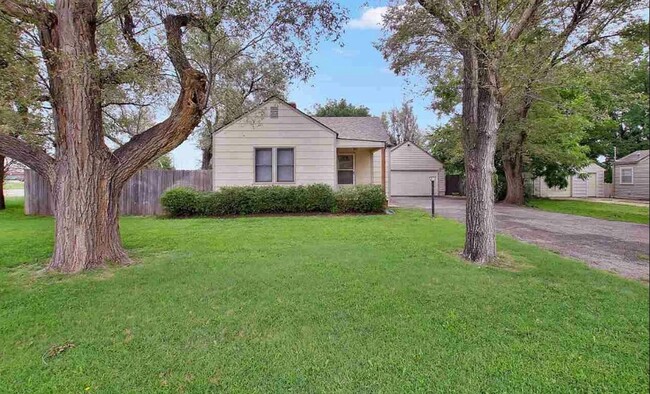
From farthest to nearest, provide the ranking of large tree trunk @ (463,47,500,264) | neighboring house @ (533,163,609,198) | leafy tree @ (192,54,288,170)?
neighboring house @ (533,163,609,198)
leafy tree @ (192,54,288,170)
large tree trunk @ (463,47,500,264)

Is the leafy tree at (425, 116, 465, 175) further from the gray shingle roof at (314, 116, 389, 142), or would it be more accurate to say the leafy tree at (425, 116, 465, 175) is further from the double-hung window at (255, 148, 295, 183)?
the double-hung window at (255, 148, 295, 183)

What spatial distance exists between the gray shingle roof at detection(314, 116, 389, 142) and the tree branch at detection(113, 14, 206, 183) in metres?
8.59

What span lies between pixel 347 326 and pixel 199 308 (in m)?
1.49

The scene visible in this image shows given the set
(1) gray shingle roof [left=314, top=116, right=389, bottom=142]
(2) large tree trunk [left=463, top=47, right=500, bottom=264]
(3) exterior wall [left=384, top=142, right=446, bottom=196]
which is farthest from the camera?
(3) exterior wall [left=384, top=142, right=446, bottom=196]

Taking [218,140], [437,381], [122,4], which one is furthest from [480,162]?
[218,140]

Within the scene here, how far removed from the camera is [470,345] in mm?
2682

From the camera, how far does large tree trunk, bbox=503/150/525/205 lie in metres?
16.6

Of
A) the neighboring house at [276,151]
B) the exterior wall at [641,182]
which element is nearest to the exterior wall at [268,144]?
the neighboring house at [276,151]

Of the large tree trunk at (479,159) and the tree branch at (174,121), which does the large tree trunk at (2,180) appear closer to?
the tree branch at (174,121)

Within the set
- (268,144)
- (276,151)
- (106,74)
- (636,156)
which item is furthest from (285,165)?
(636,156)

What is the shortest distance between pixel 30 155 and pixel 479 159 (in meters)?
6.41

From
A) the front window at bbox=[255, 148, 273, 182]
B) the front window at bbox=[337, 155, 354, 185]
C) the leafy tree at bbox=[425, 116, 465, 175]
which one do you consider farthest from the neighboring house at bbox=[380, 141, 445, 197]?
the front window at bbox=[255, 148, 273, 182]

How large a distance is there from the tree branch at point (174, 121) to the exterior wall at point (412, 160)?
20300mm

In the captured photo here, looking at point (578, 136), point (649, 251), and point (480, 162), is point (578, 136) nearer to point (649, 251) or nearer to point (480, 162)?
point (480, 162)
